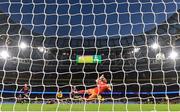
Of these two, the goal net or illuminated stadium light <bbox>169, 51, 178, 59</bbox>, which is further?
illuminated stadium light <bbox>169, 51, 178, 59</bbox>

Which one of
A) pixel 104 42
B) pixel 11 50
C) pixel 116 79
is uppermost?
pixel 104 42

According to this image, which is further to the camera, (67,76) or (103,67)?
(103,67)

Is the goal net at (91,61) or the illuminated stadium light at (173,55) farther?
the illuminated stadium light at (173,55)

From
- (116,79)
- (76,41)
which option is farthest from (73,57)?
(116,79)

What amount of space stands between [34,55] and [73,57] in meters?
3.73

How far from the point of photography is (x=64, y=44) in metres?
34.9

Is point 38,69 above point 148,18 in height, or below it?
below

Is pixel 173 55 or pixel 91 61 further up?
pixel 173 55

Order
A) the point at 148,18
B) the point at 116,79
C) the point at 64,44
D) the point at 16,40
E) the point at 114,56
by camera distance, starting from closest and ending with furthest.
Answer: the point at 148,18 → the point at 116,79 → the point at 16,40 → the point at 114,56 → the point at 64,44

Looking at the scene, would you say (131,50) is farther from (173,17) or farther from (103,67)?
(173,17)

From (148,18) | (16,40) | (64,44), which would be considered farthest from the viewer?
(64,44)

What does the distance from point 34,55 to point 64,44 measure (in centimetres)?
341

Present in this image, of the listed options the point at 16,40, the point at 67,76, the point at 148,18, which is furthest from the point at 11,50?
the point at 148,18

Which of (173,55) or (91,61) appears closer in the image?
(91,61)
